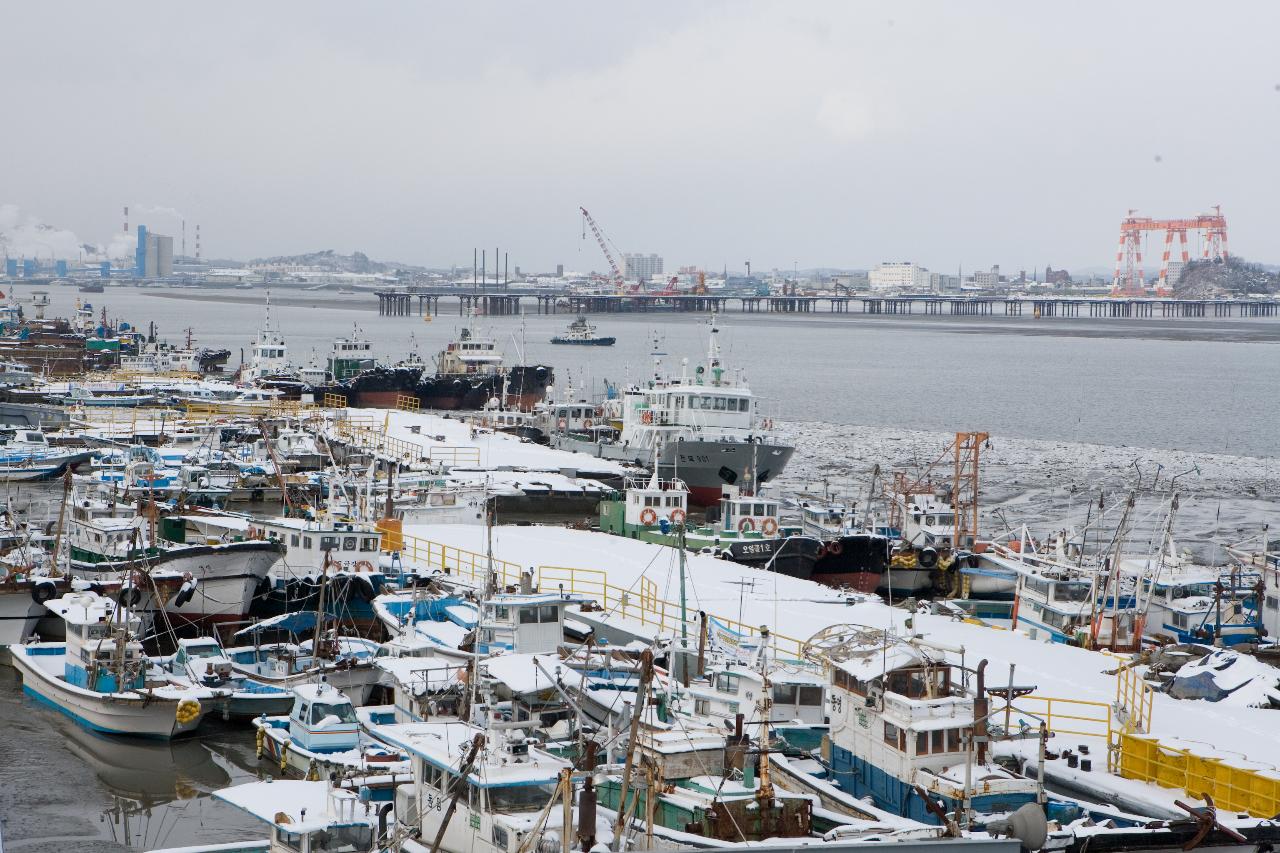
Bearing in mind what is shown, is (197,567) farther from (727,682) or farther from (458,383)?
(458,383)

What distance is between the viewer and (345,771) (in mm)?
16078

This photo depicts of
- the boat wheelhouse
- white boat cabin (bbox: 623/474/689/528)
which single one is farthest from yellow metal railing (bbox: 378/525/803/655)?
the boat wheelhouse

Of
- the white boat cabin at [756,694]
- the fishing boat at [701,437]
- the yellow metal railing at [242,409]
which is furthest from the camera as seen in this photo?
the yellow metal railing at [242,409]

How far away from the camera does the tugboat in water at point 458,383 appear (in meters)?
70.2

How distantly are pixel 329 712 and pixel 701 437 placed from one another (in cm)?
2757

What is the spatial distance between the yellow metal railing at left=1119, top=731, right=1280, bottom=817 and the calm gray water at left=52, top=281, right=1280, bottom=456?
51503 millimetres

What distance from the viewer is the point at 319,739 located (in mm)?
18500

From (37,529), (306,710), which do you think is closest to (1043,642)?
(306,710)

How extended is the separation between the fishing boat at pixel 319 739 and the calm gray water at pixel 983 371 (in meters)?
52.5

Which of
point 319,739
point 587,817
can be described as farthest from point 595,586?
point 587,817

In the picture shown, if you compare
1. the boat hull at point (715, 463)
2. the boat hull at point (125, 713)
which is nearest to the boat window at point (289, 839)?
the boat hull at point (125, 713)

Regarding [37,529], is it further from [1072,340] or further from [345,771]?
[1072,340]

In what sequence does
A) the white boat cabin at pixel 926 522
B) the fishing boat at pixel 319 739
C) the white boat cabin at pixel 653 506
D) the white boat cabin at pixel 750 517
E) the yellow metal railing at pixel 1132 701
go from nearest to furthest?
1. the fishing boat at pixel 319 739
2. the yellow metal railing at pixel 1132 701
3. the white boat cabin at pixel 750 517
4. the white boat cabin at pixel 653 506
5. the white boat cabin at pixel 926 522

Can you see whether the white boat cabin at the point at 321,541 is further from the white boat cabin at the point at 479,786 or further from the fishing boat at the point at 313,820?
the white boat cabin at the point at 479,786
